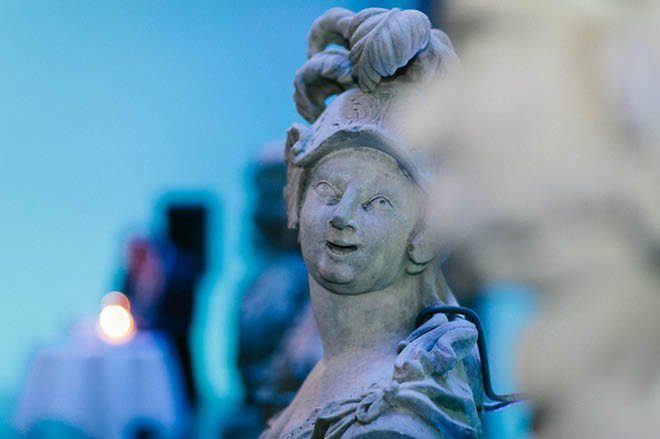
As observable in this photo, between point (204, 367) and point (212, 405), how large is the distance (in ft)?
1.19

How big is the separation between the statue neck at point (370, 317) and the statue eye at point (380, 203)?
17 cm

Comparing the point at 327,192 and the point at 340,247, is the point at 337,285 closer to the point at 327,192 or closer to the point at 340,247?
the point at 340,247

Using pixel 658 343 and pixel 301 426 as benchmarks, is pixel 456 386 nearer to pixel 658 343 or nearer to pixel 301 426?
pixel 301 426

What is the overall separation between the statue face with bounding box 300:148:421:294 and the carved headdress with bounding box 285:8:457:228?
0.04 metres

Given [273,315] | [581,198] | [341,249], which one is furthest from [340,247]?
[273,315]

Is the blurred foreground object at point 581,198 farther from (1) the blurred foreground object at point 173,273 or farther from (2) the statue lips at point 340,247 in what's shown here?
(1) the blurred foreground object at point 173,273

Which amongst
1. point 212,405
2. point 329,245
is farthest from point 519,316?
point 212,405

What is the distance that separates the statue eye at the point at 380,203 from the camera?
8.68ft

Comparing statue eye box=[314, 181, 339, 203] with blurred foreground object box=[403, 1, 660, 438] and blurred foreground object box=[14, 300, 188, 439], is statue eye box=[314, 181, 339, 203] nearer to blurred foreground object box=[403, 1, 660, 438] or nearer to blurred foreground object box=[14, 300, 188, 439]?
blurred foreground object box=[403, 1, 660, 438]

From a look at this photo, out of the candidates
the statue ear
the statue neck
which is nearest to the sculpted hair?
the statue ear

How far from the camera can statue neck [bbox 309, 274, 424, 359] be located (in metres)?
2.69

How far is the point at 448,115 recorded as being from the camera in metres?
2.42

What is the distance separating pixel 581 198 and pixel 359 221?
743 millimetres

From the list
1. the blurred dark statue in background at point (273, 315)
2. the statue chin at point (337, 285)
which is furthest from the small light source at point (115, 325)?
the statue chin at point (337, 285)
